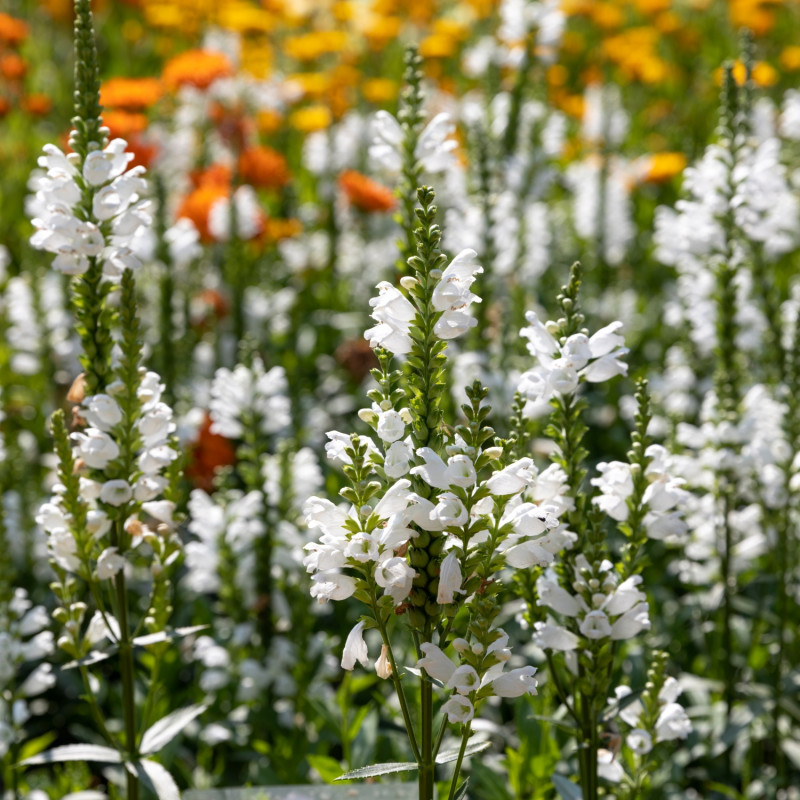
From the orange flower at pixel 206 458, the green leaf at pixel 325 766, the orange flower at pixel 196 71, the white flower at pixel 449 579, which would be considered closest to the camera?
the white flower at pixel 449 579

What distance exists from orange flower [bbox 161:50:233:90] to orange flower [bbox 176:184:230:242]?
857 mm

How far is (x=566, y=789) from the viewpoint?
217cm

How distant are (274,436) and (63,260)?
2.59 metres

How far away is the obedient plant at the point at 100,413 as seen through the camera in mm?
2139

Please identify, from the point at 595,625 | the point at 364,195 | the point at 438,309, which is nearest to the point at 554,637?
the point at 595,625

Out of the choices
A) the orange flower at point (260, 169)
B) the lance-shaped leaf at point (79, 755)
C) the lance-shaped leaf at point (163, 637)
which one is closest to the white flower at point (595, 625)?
the lance-shaped leaf at point (163, 637)

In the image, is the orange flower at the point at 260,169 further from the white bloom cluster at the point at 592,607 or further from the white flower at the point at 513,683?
the white flower at the point at 513,683

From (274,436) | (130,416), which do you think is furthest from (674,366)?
(130,416)

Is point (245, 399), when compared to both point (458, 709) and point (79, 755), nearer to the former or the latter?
point (79, 755)

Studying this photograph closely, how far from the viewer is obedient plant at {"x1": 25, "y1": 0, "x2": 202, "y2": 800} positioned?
2139 millimetres

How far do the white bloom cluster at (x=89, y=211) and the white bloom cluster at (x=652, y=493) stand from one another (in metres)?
1.09

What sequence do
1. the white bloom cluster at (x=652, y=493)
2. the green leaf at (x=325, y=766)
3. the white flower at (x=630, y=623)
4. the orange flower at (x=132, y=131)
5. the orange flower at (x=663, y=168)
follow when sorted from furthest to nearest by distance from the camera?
1. the orange flower at (x=663, y=168)
2. the orange flower at (x=132, y=131)
3. the green leaf at (x=325, y=766)
4. the white bloom cluster at (x=652, y=493)
5. the white flower at (x=630, y=623)

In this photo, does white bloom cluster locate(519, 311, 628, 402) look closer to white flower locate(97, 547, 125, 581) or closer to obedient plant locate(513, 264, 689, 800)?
obedient plant locate(513, 264, 689, 800)

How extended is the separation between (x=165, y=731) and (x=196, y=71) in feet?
14.0
